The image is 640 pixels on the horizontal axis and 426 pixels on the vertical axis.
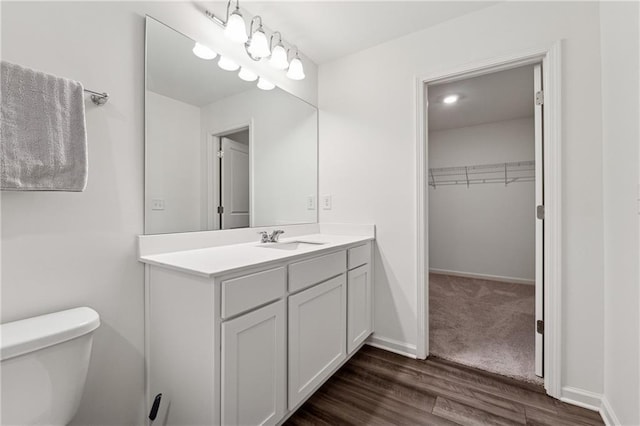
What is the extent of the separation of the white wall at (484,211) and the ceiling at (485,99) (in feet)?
0.84

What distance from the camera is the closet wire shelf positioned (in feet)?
12.5

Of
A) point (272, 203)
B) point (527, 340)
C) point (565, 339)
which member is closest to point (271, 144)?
point (272, 203)

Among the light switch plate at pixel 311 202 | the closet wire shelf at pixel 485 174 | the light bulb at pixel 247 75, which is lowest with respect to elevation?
the light switch plate at pixel 311 202

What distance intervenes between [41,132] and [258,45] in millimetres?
1197

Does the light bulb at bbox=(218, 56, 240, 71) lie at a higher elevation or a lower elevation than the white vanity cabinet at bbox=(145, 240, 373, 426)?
higher

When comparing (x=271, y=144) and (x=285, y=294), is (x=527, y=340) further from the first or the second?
(x=271, y=144)

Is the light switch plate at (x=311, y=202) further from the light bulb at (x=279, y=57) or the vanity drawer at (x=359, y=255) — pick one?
the light bulb at (x=279, y=57)

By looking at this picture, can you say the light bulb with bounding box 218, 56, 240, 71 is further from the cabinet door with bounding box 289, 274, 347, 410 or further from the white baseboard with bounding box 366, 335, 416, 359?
the white baseboard with bounding box 366, 335, 416, 359

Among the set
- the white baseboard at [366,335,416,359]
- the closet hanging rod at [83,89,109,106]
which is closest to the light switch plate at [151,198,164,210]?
the closet hanging rod at [83,89,109,106]

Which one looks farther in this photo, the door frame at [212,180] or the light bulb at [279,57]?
the light bulb at [279,57]

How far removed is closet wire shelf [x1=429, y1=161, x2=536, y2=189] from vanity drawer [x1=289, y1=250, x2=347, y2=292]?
3303 mm

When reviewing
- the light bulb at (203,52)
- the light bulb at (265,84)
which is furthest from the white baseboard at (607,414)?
the light bulb at (203,52)

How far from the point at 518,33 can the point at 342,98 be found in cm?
120

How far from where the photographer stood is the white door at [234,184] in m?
1.71
